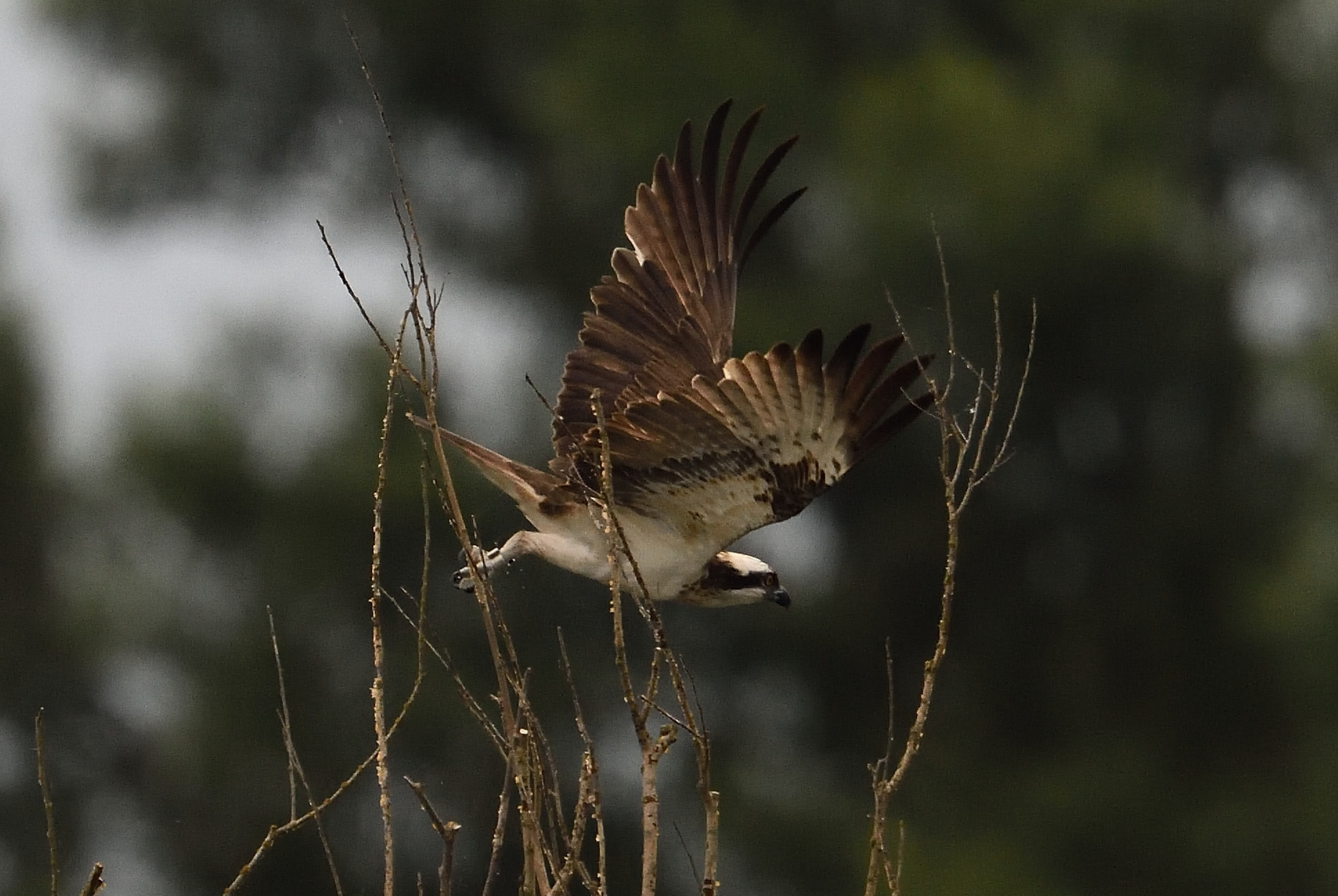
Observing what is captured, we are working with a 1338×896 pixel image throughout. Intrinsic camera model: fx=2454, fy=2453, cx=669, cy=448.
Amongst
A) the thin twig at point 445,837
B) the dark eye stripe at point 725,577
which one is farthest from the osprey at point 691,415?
the thin twig at point 445,837

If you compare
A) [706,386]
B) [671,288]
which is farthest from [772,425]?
[671,288]

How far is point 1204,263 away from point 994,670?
3.09 metres

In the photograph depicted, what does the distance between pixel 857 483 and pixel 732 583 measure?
1084cm

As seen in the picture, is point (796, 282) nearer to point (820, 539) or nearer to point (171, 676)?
point (820, 539)

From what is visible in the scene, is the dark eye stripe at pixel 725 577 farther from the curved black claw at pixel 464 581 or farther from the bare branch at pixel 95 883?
the bare branch at pixel 95 883

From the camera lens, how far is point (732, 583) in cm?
509

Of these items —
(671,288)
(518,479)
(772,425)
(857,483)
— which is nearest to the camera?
(772,425)

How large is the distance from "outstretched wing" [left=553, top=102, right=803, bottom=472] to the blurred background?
29.8ft

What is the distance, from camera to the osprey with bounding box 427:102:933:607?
4.35 m

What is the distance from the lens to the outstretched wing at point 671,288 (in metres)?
5.09

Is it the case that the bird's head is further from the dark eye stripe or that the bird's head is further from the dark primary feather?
the dark primary feather

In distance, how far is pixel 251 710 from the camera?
1568 cm

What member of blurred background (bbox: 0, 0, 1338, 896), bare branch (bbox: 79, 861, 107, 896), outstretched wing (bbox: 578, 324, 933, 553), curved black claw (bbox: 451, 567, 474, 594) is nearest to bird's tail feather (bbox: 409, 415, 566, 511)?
curved black claw (bbox: 451, 567, 474, 594)

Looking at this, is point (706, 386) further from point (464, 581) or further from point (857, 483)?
point (857, 483)
